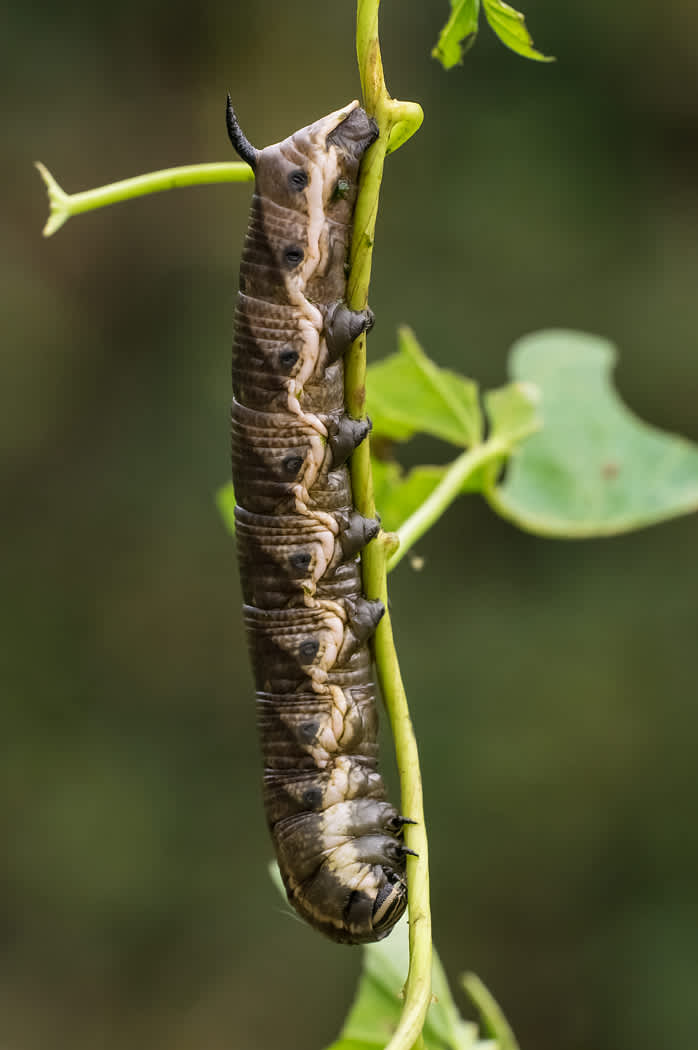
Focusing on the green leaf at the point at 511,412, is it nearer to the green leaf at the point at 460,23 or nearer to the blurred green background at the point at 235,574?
the green leaf at the point at 460,23

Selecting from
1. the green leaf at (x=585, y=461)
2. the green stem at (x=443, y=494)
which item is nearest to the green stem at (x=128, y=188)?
the green stem at (x=443, y=494)

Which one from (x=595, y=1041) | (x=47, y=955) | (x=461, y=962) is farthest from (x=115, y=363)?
(x=595, y=1041)

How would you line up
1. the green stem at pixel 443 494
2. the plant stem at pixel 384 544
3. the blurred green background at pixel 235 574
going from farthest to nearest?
the blurred green background at pixel 235 574 → the green stem at pixel 443 494 → the plant stem at pixel 384 544

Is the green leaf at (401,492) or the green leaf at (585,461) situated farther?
the green leaf at (585,461)

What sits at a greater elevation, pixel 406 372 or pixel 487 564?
pixel 406 372

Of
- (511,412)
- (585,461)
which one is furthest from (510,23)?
(585,461)

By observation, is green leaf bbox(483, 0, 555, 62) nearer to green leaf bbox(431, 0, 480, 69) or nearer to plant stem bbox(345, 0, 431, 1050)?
green leaf bbox(431, 0, 480, 69)

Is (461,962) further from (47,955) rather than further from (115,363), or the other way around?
(115,363)
